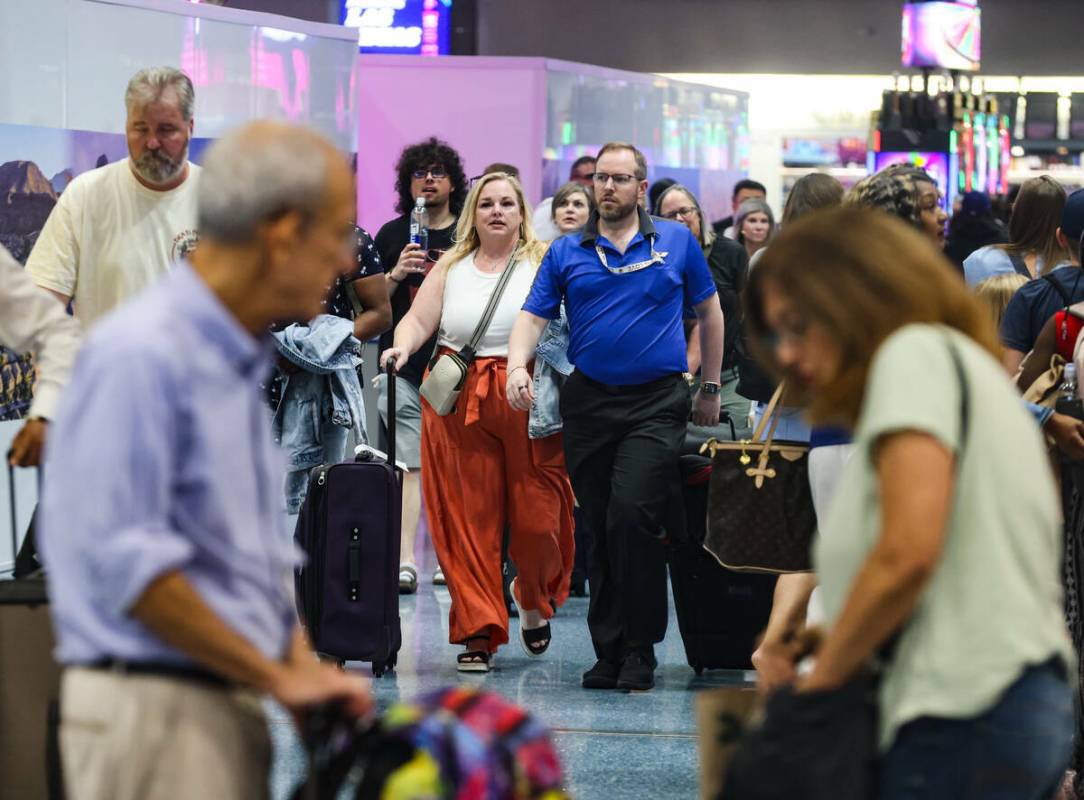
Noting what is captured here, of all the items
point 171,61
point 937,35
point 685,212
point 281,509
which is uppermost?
point 937,35

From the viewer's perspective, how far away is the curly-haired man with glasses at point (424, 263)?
7609mm

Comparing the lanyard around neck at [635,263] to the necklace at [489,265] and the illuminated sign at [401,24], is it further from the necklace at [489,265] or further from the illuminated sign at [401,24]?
the illuminated sign at [401,24]

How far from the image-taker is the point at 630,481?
18.6 feet

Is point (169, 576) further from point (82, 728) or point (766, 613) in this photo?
point (766, 613)

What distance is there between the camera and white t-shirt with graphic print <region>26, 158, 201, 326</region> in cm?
442

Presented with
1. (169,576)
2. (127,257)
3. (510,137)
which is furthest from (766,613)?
(510,137)

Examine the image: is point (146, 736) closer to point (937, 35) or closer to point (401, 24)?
point (937, 35)

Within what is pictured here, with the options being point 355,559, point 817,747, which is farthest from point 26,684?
point 355,559

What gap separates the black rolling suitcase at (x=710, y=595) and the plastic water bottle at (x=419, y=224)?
201 cm

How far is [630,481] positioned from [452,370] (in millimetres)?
770

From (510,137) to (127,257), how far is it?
847cm

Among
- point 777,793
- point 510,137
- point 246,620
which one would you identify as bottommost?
point 777,793

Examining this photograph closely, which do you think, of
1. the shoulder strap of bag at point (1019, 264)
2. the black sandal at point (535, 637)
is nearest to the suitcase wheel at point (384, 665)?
the black sandal at point (535, 637)

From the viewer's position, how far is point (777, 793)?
205 centimetres
